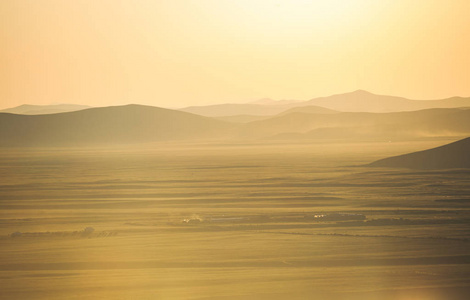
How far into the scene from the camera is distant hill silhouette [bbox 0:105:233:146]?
3976 inches

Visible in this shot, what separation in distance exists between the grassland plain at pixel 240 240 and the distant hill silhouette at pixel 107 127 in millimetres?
71342

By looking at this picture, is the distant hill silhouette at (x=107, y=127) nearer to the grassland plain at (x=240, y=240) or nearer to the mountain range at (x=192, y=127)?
the mountain range at (x=192, y=127)

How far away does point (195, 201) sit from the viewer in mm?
25562

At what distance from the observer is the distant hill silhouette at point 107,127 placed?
331 ft

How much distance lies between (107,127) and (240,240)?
96.4 meters

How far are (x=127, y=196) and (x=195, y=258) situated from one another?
42.6 feet

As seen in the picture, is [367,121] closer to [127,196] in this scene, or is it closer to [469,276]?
[127,196]

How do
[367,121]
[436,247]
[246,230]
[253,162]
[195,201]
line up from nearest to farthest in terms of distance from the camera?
[436,247] → [246,230] → [195,201] → [253,162] → [367,121]

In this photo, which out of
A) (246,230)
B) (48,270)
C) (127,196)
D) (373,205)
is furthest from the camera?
(127,196)

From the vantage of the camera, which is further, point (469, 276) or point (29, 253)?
point (29, 253)

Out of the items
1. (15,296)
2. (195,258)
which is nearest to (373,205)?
(195,258)

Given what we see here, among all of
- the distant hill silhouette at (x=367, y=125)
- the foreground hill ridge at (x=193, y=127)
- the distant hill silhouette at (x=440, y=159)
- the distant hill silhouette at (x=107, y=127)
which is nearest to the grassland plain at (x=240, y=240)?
the distant hill silhouette at (x=440, y=159)

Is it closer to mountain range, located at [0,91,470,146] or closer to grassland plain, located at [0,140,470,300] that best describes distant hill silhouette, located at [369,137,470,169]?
grassland plain, located at [0,140,470,300]

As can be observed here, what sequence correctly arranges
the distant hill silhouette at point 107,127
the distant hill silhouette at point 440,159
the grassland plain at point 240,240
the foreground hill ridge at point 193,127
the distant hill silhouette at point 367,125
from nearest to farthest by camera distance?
the grassland plain at point 240,240, the distant hill silhouette at point 440,159, the distant hill silhouette at point 367,125, the foreground hill ridge at point 193,127, the distant hill silhouette at point 107,127
